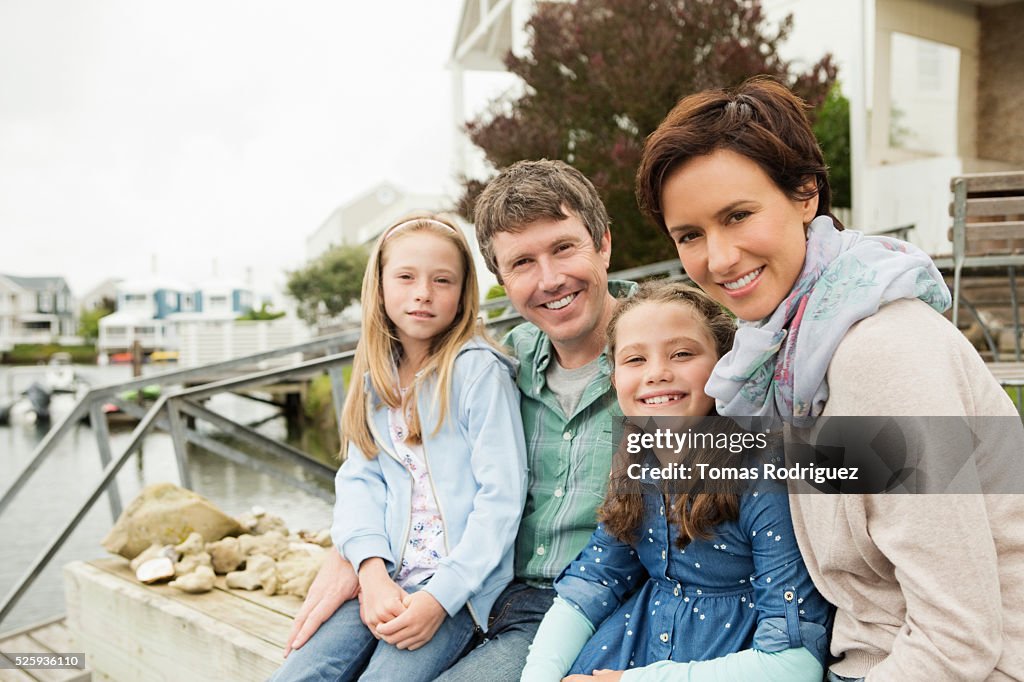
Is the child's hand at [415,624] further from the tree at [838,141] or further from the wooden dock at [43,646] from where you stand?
the tree at [838,141]

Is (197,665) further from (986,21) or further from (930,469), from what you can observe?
(986,21)

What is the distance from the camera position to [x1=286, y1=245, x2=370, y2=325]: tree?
30.7 m

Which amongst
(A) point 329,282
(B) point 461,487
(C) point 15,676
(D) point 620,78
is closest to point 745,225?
(B) point 461,487

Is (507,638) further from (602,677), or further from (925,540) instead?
(925,540)

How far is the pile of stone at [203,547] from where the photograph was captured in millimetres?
2809

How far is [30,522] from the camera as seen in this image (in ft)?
39.0

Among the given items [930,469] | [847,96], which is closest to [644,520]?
[930,469]

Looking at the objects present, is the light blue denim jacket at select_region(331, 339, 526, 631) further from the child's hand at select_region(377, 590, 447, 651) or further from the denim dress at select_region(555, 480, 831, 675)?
the denim dress at select_region(555, 480, 831, 675)

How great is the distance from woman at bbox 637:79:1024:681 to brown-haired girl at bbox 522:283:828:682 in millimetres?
82

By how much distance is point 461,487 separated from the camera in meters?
1.91

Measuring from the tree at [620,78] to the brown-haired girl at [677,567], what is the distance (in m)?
5.55

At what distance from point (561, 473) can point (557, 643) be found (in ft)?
1.45

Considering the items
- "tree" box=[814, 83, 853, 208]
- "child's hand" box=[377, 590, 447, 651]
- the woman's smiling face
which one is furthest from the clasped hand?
"tree" box=[814, 83, 853, 208]

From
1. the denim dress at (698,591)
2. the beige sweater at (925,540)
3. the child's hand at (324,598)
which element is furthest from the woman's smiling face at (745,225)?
the child's hand at (324,598)
